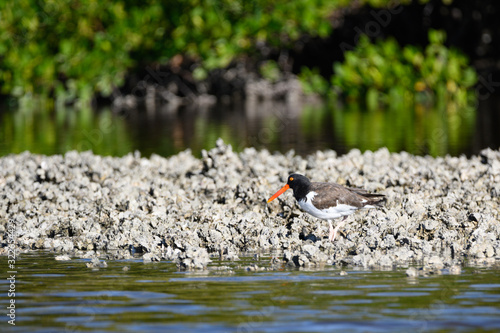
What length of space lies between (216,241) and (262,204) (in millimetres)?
2021

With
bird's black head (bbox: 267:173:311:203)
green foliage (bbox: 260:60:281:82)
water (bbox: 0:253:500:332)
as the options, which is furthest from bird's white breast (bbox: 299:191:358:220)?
green foliage (bbox: 260:60:281:82)

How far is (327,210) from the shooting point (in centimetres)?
1130

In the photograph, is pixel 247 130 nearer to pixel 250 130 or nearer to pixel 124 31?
pixel 250 130

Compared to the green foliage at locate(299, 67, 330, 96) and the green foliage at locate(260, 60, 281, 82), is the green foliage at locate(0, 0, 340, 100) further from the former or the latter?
the green foliage at locate(299, 67, 330, 96)

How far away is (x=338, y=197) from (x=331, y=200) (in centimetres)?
13

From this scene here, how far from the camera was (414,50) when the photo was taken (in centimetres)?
4134

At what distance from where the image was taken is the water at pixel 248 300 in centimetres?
759

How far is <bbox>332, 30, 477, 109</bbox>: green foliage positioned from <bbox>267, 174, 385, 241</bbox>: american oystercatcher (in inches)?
1188

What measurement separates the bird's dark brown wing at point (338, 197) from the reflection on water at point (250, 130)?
972 cm

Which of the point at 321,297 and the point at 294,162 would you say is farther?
the point at 294,162

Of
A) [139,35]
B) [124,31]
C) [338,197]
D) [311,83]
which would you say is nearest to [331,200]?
[338,197]

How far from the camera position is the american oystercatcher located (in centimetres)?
1131

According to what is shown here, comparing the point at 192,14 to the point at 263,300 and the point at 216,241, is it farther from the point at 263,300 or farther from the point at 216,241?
the point at 263,300

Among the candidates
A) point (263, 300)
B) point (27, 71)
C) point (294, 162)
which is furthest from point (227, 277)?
point (27, 71)
